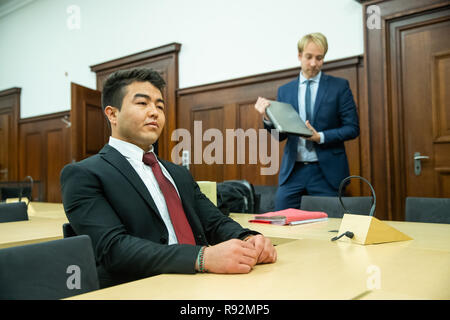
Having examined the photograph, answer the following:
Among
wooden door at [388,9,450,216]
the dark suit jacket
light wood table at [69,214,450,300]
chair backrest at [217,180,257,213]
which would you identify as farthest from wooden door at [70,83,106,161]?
light wood table at [69,214,450,300]

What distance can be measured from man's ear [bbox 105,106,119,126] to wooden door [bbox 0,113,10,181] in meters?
7.61

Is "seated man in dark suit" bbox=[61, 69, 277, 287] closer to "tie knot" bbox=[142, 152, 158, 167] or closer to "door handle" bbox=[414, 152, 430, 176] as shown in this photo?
"tie knot" bbox=[142, 152, 158, 167]

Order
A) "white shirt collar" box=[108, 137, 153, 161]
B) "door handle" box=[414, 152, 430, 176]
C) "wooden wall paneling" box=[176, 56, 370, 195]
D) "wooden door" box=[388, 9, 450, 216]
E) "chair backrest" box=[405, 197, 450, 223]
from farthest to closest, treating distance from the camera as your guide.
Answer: "wooden wall paneling" box=[176, 56, 370, 195], "door handle" box=[414, 152, 430, 176], "wooden door" box=[388, 9, 450, 216], "chair backrest" box=[405, 197, 450, 223], "white shirt collar" box=[108, 137, 153, 161]

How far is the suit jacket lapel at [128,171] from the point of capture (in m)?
1.31

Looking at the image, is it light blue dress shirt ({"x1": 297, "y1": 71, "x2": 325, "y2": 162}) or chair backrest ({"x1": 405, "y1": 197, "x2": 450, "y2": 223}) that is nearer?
chair backrest ({"x1": 405, "y1": 197, "x2": 450, "y2": 223})

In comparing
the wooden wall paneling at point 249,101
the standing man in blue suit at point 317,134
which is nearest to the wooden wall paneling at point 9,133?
the wooden wall paneling at point 249,101

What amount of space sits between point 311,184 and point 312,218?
27.0 inches

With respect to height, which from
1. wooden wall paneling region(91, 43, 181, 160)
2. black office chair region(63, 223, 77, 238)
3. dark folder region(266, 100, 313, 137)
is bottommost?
black office chair region(63, 223, 77, 238)

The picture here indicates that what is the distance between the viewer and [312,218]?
203cm

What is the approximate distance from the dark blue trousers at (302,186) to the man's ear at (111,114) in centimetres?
148

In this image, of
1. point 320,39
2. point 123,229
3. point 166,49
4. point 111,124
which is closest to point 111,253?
point 123,229

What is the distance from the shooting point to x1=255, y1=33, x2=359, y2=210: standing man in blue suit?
8.82 feet

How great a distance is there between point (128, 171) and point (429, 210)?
5.11 ft

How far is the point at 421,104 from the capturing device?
3662 mm
